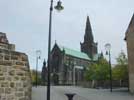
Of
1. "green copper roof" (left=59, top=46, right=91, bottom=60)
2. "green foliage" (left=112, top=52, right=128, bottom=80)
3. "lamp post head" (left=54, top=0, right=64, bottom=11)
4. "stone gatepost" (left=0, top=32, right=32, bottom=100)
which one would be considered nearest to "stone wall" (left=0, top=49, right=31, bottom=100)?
"stone gatepost" (left=0, top=32, right=32, bottom=100)

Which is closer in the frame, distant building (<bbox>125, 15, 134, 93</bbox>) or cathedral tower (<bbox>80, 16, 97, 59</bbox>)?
distant building (<bbox>125, 15, 134, 93</bbox>)

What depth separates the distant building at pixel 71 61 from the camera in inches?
4670

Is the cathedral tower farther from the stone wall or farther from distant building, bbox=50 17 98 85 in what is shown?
A: the stone wall

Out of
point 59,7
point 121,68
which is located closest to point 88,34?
point 121,68

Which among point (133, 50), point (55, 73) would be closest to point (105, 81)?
point (133, 50)

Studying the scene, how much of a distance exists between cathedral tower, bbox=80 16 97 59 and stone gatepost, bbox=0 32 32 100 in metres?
134

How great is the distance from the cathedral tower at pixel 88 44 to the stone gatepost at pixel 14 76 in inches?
5261

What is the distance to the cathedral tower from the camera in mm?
145938

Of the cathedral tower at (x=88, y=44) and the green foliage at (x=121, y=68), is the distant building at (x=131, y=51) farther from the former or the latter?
the cathedral tower at (x=88, y=44)

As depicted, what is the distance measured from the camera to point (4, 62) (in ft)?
39.8

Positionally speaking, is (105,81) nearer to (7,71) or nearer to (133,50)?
(133,50)

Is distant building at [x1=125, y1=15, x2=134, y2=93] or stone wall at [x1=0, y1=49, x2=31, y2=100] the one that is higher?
distant building at [x1=125, y1=15, x2=134, y2=93]

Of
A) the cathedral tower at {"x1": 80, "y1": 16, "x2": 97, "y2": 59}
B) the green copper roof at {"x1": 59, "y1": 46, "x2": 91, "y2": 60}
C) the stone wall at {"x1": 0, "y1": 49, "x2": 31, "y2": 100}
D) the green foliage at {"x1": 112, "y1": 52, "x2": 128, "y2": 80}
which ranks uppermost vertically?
the cathedral tower at {"x1": 80, "y1": 16, "x2": 97, "y2": 59}

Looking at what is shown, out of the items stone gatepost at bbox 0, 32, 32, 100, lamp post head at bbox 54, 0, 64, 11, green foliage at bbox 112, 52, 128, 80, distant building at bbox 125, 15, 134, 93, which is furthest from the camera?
green foliage at bbox 112, 52, 128, 80
